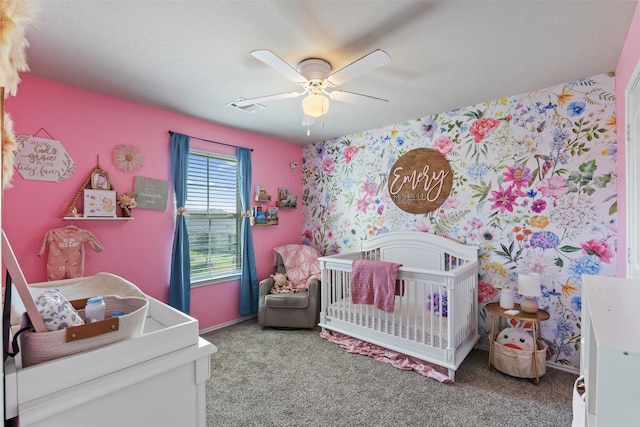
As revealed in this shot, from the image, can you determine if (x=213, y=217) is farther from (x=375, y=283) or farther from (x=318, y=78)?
(x=318, y=78)

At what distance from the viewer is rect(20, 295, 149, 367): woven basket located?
0.74 meters

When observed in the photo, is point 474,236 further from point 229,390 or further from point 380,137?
point 229,390

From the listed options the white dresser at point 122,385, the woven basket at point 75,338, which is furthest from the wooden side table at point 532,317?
the woven basket at point 75,338

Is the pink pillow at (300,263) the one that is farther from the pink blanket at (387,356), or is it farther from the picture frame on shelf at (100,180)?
the picture frame on shelf at (100,180)

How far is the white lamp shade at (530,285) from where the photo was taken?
2252 millimetres

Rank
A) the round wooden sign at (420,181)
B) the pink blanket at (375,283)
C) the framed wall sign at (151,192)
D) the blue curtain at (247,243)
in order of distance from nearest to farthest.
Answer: the pink blanket at (375,283) → the framed wall sign at (151,192) → the round wooden sign at (420,181) → the blue curtain at (247,243)

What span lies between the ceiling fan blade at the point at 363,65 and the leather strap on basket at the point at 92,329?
1546 millimetres

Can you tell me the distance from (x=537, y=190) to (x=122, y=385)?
3022mm

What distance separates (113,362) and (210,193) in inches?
104

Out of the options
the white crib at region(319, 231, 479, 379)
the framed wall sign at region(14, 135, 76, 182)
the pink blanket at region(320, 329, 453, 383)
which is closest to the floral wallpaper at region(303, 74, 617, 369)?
the white crib at region(319, 231, 479, 379)

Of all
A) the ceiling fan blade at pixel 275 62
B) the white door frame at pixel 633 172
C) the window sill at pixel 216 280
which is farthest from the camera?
the window sill at pixel 216 280

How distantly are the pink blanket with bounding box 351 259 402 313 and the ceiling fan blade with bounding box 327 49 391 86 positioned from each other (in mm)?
1566


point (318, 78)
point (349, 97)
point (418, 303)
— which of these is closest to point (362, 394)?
point (418, 303)

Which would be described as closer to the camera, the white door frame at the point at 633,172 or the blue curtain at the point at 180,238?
the white door frame at the point at 633,172
